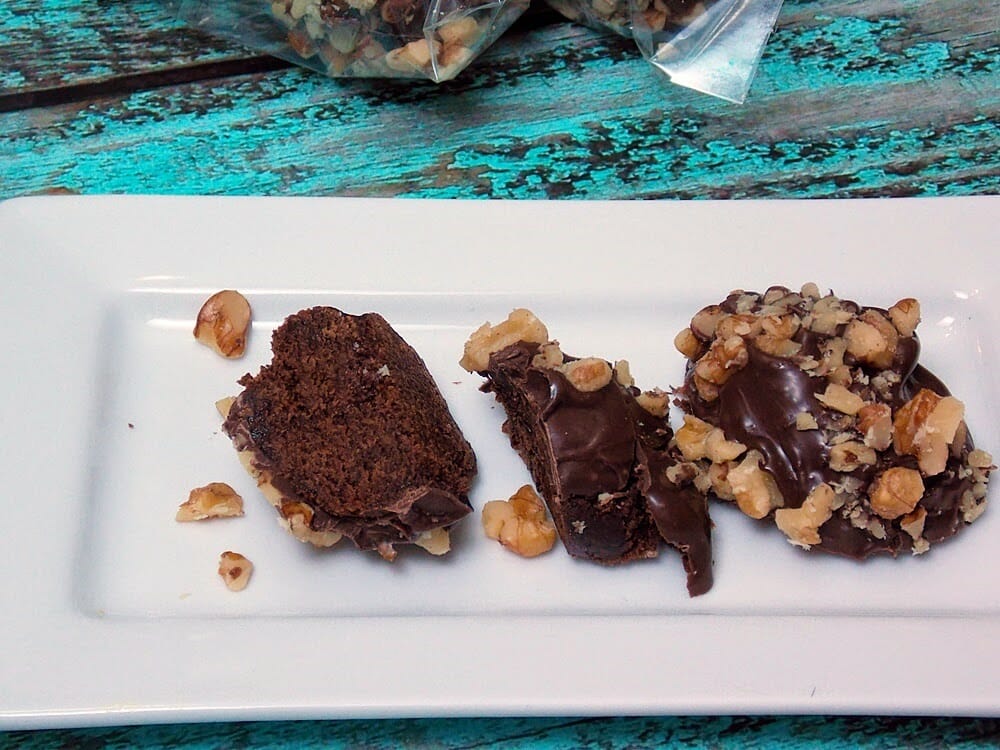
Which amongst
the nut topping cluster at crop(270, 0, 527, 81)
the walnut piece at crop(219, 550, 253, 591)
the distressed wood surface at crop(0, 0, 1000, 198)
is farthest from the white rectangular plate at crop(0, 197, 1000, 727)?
the nut topping cluster at crop(270, 0, 527, 81)

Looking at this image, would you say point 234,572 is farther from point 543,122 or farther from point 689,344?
point 543,122

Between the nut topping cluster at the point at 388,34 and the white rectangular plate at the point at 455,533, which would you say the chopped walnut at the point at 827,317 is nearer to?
the white rectangular plate at the point at 455,533

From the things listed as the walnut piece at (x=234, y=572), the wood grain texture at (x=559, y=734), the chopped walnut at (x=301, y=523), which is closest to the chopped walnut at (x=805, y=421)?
the wood grain texture at (x=559, y=734)

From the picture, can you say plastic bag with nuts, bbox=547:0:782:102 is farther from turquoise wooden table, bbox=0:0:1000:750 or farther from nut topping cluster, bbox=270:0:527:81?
nut topping cluster, bbox=270:0:527:81

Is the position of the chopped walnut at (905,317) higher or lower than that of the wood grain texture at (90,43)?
lower

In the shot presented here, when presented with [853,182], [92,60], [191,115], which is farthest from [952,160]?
[92,60]
